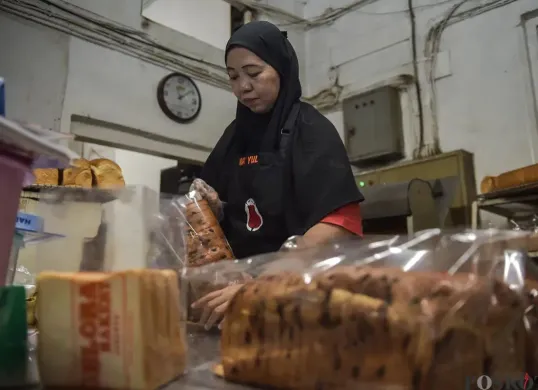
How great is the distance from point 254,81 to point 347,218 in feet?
1.19

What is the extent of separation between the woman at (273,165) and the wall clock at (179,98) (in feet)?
5.55

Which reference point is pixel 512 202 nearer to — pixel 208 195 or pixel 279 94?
pixel 279 94

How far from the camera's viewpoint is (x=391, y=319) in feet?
1.10

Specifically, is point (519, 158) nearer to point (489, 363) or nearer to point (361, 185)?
point (361, 185)

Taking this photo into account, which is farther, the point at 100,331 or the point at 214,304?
the point at 214,304

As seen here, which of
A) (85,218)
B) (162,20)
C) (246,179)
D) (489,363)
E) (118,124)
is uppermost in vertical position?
(162,20)

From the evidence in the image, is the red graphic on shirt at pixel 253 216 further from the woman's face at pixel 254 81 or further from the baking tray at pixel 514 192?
the baking tray at pixel 514 192

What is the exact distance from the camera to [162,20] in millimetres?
2984

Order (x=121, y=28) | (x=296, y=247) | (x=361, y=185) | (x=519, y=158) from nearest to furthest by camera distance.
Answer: (x=296, y=247) < (x=519, y=158) < (x=121, y=28) < (x=361, y=185)

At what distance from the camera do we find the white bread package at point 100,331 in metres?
0.37

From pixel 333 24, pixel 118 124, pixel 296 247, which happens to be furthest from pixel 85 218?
pixel 333 24

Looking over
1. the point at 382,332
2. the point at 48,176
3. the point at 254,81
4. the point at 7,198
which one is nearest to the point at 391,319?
the point at 382,332

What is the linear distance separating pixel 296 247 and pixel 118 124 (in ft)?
7.13

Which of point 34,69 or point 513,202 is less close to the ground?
point 34,69
